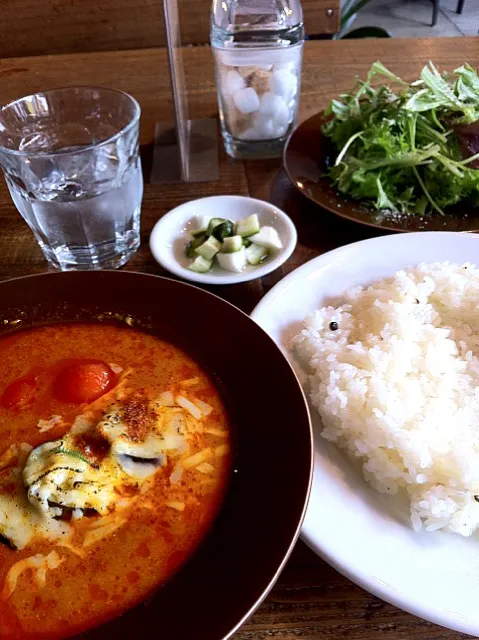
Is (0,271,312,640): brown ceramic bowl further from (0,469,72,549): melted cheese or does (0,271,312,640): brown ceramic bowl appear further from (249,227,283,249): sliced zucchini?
(249,227,283,249): sliced zucchini

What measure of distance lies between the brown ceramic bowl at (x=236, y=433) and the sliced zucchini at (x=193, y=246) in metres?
0.38

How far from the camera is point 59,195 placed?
1.44m

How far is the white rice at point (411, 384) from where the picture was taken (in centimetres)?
97

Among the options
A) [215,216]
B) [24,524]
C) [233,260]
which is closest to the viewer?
[24,524]

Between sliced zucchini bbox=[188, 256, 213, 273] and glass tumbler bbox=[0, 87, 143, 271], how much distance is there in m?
0.23

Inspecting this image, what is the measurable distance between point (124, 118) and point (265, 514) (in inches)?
49.5

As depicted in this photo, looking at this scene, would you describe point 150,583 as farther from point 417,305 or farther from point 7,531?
point 417,305

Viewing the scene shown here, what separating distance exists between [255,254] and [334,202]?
338 mm

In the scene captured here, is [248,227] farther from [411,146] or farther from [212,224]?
[411,146]

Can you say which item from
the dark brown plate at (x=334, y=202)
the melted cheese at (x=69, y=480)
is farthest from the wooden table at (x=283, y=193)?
the melted cheese at (x=69, y=480)

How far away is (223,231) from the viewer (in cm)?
146

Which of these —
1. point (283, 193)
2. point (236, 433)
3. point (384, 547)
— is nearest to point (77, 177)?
point (283, 193)

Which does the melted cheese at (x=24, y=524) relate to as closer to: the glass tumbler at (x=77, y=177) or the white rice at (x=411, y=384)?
the white rice at (x=411, y=384)

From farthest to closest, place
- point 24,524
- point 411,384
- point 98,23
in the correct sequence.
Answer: point 98,23 < point 411,384 < point 24,524
